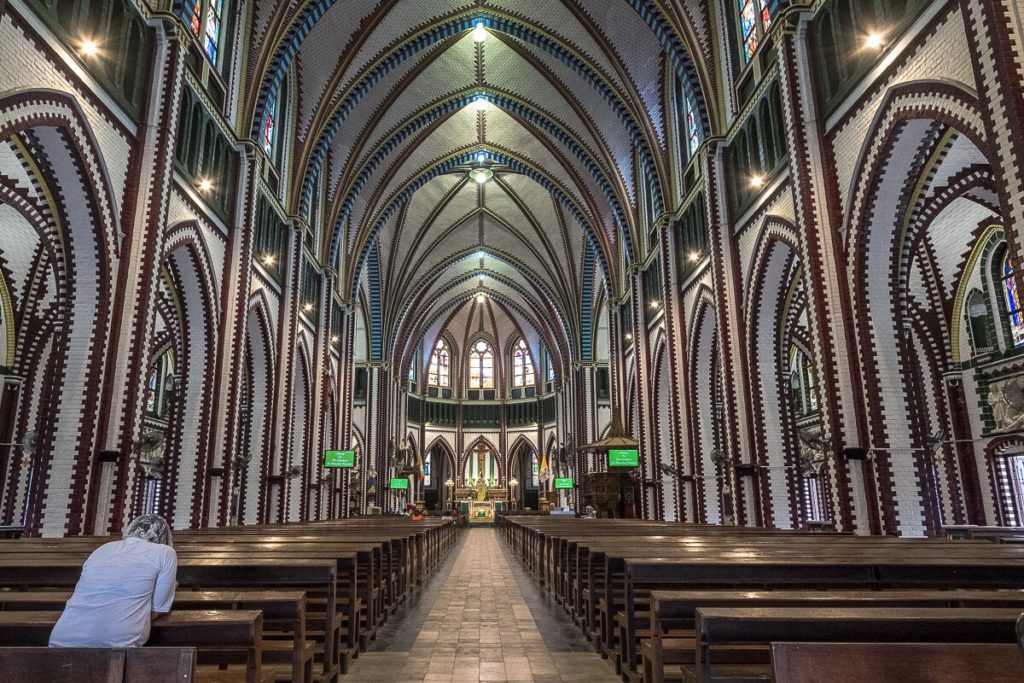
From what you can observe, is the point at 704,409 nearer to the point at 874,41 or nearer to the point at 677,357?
the point at 677,357

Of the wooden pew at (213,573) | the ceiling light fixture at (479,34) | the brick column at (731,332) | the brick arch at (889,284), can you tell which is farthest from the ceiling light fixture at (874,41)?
the ceiling light fixture at (479,34)

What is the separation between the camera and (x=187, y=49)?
12.3 m

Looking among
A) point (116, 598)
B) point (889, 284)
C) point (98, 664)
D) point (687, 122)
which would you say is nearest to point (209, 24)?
point (687, 122)

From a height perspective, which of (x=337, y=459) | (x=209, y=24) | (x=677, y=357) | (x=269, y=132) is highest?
(x=209, y=24)

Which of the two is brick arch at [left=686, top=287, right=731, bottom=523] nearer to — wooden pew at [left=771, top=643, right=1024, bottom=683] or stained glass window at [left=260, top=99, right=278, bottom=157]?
stained glass window at [left=260, top=99, right=278, bottom=157]

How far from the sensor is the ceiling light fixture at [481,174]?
105 feet

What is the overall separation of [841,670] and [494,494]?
142 ft

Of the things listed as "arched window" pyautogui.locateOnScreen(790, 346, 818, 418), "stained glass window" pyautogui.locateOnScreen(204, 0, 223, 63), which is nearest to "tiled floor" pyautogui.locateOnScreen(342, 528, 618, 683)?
"stained glass window" pyautogui.locateOnScreen(204, 0, 223, 63)

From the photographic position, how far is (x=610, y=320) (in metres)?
28.8

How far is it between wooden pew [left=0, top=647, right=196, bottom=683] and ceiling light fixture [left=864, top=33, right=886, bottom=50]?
1099 cm

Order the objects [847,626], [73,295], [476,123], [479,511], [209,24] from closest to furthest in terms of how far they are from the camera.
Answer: [847,626] < [73,295] < [209,24] < [476,123] < [479,511]

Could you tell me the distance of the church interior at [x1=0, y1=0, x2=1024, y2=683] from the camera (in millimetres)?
4223

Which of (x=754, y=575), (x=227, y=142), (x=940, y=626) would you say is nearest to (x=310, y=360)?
(x=227, y=142)

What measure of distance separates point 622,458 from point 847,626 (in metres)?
20.0
